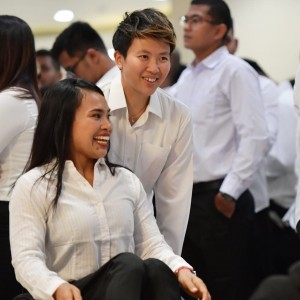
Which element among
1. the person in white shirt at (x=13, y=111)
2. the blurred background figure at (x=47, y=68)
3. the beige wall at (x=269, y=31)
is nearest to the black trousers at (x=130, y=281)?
the person in white shirt at (x=13, y=111)

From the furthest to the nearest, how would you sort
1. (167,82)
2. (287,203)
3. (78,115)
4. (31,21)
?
(31,21), (167,82), (287,203), (78,115)

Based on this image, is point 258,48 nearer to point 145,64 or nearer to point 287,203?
point 287,203

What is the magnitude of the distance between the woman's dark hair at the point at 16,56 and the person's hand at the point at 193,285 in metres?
0.88

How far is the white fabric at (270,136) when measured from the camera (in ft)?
12.4

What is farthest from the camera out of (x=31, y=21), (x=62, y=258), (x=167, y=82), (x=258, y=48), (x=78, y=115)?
(x=31, y=21)

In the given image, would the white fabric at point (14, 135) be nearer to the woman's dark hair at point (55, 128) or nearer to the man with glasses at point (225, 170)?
the woman's dark hair at point (55, 128)

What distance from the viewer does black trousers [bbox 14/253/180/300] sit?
1.85 m

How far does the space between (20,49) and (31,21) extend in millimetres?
8288

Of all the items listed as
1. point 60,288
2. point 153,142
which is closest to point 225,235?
point 153,142

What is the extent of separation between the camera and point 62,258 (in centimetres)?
204

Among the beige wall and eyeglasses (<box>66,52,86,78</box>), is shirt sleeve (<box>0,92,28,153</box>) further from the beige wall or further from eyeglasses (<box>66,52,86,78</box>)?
the beige wall

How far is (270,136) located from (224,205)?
0.61m

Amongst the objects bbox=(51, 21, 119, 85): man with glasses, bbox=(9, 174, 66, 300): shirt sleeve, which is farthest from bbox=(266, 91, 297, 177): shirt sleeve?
bbox=(9, 174, 66, 300): shirt sleeve

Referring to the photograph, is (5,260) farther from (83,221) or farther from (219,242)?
(219,242)
